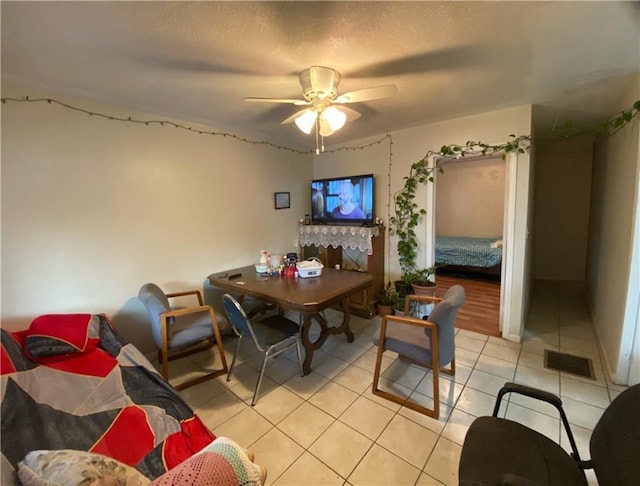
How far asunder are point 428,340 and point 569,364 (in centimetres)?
153

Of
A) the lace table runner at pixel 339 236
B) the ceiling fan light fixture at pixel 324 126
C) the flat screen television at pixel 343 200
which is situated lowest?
the lace table runner at pixel 339 236

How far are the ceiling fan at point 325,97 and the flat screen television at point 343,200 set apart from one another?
4.96 feet

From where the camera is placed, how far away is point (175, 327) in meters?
2.32

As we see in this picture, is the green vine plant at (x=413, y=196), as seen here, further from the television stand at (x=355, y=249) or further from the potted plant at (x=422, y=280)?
the television stand at (x=355, y=249)

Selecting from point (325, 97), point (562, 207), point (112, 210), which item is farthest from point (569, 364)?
point (112, 210)

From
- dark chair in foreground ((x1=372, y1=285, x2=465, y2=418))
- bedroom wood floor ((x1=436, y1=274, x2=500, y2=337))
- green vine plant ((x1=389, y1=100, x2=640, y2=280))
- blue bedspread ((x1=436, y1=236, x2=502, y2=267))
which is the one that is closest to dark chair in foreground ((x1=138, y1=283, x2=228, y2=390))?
dark chair in foreground ((x1=372, y1=285, x2=465, y2=418))

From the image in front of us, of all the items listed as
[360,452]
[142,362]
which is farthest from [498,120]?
[142,362]

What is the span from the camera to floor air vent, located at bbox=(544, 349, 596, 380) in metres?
2.27

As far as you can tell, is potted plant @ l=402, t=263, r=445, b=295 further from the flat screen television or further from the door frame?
the flat screen television

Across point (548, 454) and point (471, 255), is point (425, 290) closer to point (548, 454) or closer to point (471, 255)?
point (548, 454)

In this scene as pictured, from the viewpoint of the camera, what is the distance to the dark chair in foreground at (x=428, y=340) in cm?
180

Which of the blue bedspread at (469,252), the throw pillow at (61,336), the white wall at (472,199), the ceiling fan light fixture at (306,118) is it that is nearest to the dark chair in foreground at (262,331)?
the throw pillow at (61,336)

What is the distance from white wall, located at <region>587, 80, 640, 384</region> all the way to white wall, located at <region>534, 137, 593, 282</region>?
1.63 meters

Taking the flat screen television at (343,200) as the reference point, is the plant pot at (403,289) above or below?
below
